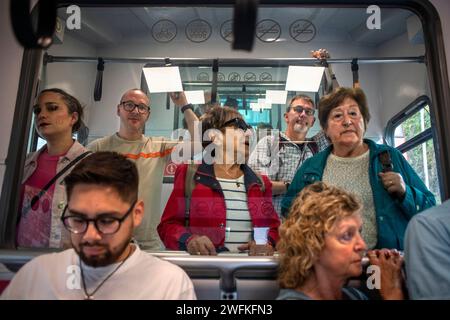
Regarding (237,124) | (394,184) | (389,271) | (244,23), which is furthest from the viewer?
(237,124)

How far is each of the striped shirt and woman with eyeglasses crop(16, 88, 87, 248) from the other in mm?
509

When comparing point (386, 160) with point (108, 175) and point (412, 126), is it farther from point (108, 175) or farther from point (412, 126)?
point (108, 175)

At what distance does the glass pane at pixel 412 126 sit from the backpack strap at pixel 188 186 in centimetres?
82

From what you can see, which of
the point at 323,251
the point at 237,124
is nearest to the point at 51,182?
the point at 237,124

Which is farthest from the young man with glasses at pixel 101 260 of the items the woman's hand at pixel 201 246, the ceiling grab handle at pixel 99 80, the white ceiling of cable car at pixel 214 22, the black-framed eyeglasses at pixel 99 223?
the white ceiling of cable car at pixel 214 22

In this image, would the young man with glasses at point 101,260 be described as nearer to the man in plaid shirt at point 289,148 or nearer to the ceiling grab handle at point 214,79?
the man in plaid shirt at point 289,148

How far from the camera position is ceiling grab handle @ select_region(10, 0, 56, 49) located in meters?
0.67

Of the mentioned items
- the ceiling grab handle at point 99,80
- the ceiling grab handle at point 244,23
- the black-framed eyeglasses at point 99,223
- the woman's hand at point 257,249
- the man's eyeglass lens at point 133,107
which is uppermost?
the ceiling grab handle at point 99,80

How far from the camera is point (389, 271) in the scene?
3.22 feet

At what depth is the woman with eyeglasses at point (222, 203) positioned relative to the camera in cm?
117

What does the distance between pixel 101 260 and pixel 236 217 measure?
481 mm

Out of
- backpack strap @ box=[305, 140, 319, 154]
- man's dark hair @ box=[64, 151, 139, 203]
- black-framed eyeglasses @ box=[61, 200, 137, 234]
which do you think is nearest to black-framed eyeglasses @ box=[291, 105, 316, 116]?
backpack strap @ box=[305, 140, 319, 154]

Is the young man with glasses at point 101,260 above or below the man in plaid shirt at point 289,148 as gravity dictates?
below
